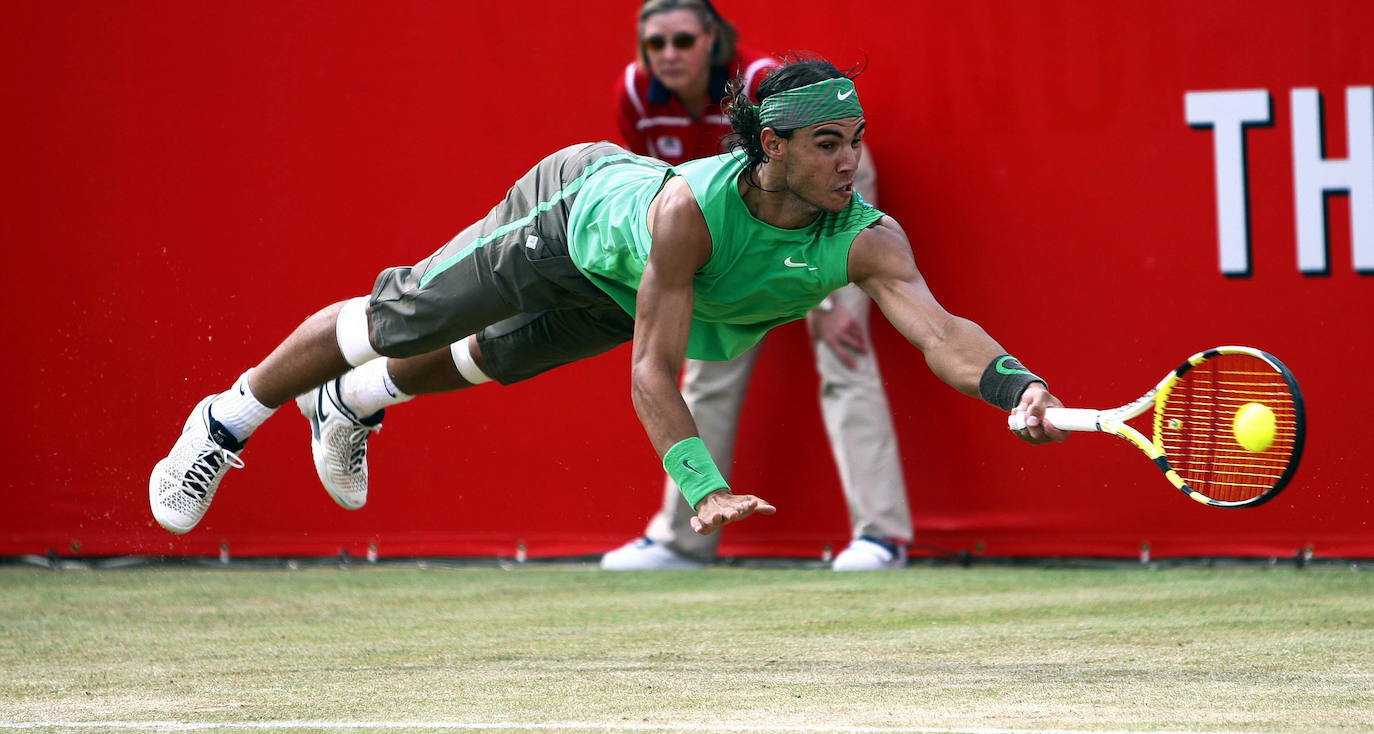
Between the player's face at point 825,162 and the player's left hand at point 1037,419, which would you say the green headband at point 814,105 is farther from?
the player's left hand at point 1037,419

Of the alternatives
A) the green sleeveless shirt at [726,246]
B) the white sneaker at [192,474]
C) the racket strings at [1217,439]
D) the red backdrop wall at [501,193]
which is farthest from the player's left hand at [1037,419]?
the red backdrop wall at [501,193]

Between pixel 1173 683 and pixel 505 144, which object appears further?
pixel 505 144

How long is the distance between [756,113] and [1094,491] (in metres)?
3.09

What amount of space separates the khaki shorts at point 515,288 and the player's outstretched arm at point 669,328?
1.68 feet

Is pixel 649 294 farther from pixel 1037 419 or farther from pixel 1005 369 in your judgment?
pixel 1037 419

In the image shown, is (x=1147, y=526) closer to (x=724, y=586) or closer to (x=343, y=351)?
(x=724, y=586)

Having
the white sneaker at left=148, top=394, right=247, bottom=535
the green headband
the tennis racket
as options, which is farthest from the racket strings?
the white sneaker at left=148, top=394, right=247, bottom=535

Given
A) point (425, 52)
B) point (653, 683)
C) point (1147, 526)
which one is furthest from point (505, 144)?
point (653, 683)

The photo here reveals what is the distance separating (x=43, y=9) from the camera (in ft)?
23.7

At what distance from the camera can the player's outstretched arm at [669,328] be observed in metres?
3.92

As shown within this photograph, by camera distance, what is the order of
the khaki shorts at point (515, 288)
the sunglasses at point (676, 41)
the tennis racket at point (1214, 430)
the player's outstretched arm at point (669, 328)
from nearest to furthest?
the tennis racket at point (1214, 430)
the player's outstretched arm at point (669, 328)
the khaki shorts at point (515, 288)
the sunglasses at point (676, 41)

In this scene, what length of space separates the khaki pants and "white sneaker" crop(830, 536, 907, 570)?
0.04m

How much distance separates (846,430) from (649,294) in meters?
2.81

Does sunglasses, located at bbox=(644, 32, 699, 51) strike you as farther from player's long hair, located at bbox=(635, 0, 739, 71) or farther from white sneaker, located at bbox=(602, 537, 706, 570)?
white sneaker, located at bbox=(602, 537, 706, 570)
